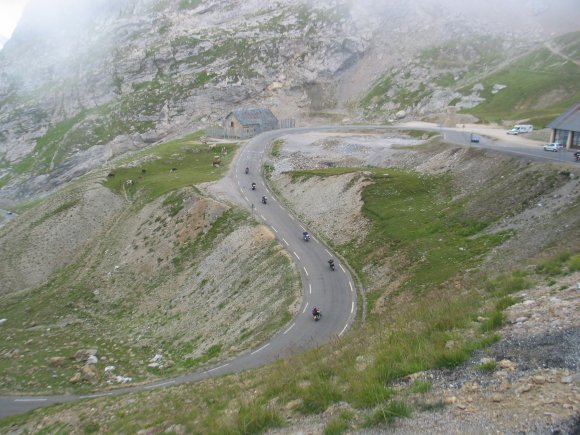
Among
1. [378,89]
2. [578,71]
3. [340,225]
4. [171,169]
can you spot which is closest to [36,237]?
[171,169]

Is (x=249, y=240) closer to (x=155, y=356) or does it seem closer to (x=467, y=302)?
(x=155, y=356)

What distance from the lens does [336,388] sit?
15.7 metres

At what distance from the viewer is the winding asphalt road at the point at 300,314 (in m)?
32.1

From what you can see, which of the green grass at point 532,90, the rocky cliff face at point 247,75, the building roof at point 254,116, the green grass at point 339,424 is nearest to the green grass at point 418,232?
the green grass at point 339,424

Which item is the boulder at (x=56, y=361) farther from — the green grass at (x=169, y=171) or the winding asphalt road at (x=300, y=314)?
the green grass at (x=169, y=171)

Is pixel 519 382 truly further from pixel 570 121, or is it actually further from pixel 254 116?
pixel 254 116

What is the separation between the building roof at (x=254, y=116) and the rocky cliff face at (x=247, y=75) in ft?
63.6

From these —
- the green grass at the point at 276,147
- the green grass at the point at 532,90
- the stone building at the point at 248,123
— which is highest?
the stone building at the point at 248,123

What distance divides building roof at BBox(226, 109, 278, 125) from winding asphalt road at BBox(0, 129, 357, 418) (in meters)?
60.2

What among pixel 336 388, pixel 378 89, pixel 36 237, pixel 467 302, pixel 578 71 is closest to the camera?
pixel 336 388

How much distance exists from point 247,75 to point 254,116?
3983 centimetres

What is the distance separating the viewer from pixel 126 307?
53250 mm

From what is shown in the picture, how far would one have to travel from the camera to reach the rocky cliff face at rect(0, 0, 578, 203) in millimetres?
143875

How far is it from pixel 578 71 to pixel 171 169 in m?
104
